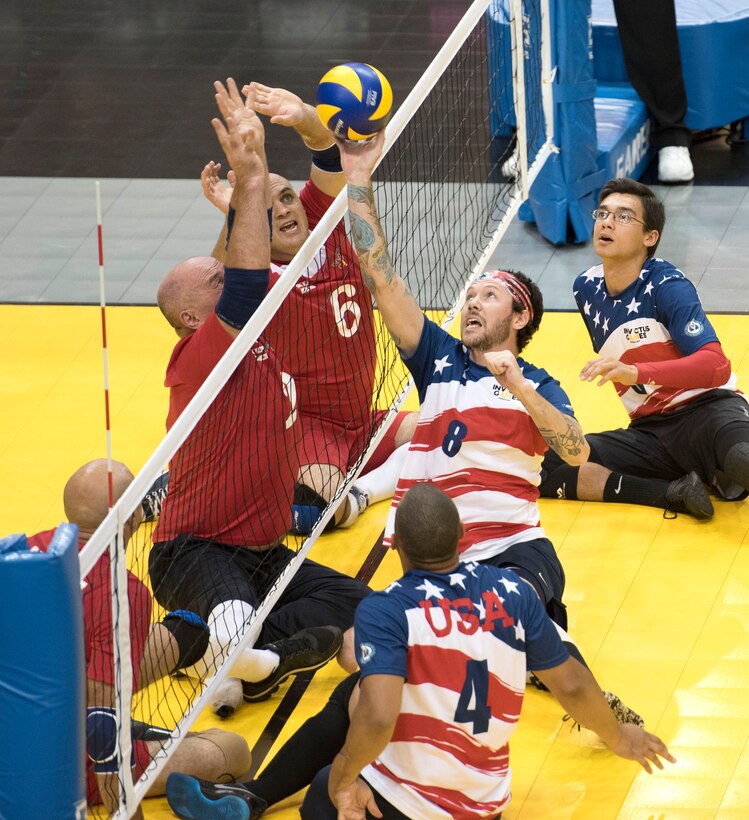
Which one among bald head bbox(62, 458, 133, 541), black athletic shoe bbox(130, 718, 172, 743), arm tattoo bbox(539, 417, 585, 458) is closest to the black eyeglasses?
arm tattoo bbox(539, 417, 585, 458)

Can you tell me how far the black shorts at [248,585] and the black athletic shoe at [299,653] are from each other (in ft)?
0.41

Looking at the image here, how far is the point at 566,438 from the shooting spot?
205 inches

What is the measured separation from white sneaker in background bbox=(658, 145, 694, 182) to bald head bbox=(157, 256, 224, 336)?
5064mm

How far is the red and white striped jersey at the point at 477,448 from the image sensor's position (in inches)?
211

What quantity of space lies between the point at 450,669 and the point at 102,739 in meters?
1.07

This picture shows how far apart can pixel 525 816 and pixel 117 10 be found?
10.8 metres

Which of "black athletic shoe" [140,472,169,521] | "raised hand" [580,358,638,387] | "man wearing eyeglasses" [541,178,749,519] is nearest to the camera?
"raised hand" [580,358,638,387]

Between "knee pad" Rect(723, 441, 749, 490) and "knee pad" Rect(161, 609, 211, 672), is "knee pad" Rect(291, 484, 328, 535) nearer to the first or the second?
"knee pad" Rect(161, 609, 211, 672)

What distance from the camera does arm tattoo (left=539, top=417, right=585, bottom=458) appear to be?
Answer: 5207 mm

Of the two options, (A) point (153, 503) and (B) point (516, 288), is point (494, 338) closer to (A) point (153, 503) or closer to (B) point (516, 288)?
(B) point (516, 288)

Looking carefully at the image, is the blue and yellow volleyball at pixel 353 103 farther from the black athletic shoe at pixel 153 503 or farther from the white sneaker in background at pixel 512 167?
the white sneaker in background at pixel 512 167

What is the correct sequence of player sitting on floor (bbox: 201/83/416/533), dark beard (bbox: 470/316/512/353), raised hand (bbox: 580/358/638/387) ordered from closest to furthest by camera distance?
dark beard (bbox: 470/316/512/353) < raised hand (bbox: 580/358/638/387) < player sitting on floor (bbox: 201/83/416/533)

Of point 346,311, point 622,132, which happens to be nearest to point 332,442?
point 346,311

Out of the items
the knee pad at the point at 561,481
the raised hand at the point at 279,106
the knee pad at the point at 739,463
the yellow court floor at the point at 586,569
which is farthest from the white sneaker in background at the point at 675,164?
the raised hand at the point at 279,106
